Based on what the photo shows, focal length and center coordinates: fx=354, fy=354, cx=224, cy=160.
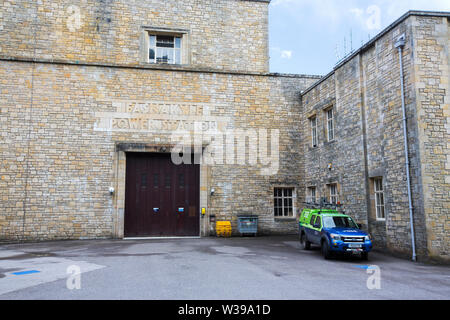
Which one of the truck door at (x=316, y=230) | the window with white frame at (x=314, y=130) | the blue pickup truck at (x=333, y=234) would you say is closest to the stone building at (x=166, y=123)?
the window with white frame at (x=314, y=130)

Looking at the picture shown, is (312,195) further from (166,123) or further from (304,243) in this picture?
(166,123)

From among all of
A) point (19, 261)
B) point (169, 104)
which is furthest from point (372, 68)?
point (19, 261)

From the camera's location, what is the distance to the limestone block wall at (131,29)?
52.8 ft

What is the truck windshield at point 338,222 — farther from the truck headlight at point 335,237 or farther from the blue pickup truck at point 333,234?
the truck headlight at point 335,237

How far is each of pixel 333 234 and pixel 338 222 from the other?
39.1 inches

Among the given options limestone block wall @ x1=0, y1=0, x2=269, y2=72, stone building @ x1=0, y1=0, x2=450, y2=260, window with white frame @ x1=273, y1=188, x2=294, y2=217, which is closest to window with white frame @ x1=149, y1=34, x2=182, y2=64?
stone building @ x1=0, y1=0, x2=450, y2=260

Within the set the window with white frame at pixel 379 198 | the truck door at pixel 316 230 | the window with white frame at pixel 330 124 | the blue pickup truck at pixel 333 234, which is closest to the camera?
the blue pickup truck at pixel 333 234

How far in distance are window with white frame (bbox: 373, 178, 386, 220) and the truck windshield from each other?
6.25 ft

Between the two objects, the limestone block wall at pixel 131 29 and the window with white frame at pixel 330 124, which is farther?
the limestone block wall at pixel 131 29

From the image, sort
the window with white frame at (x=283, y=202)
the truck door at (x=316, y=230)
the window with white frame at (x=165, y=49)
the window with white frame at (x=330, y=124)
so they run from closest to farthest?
1. the truck door at (x=316, y=230)
2. the window with white frame at (x=330, y=124)
3. the window with white frame at (x=165, y=49)
4. the window with white frame at (x=283, y=202)

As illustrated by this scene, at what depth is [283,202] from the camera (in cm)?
1773

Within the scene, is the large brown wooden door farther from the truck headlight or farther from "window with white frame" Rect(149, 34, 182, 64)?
the truck headlight

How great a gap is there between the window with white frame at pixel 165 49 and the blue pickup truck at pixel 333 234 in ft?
33.3

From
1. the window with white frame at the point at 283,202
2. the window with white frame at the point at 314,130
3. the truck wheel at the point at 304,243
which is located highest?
the window with white frame at the point at 314,130
